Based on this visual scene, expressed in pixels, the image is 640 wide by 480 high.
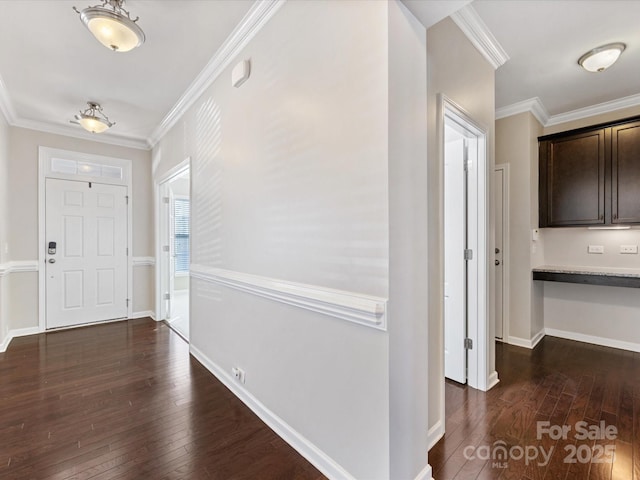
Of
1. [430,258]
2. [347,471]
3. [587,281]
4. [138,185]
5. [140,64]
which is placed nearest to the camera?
[347,471]

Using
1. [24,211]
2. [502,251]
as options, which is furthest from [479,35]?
[24,211]

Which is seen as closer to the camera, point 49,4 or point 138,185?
point 49,4

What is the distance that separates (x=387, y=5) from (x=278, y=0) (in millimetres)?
980

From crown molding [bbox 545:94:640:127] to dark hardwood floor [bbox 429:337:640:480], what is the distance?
2800 millimetres

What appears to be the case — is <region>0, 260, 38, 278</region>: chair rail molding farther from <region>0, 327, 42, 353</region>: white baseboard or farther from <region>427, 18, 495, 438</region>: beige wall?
<region>427, 18, 495, 438</region>: beige wall

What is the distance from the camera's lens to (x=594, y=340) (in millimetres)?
3445

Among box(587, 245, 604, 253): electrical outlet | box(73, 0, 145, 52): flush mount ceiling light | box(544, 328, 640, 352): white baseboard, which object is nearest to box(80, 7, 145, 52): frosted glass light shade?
box(73, 0, 145, 52): flush mount ceiling light

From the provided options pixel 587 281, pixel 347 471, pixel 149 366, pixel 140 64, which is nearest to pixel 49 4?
pixel 140 64

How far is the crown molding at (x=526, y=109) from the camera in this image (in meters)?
3.31

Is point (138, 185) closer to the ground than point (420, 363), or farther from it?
farther from it

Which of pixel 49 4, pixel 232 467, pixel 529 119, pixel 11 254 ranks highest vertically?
pixel 49 4

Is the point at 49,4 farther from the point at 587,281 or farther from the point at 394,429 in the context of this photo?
the point at 587,281

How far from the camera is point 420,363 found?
4.76 feet

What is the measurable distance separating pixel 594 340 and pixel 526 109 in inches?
111
